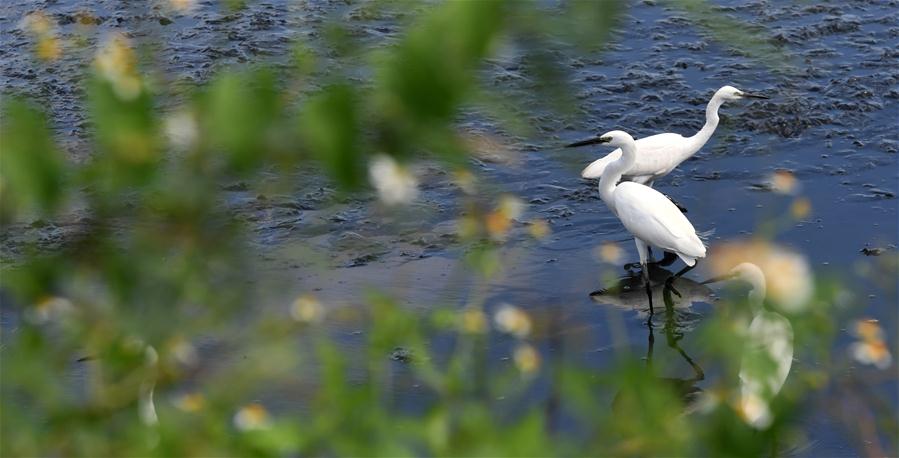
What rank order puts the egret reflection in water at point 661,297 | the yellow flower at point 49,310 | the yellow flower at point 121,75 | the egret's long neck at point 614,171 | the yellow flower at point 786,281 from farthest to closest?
1. the egret's long neck at point 614,171
2. the egret reflection in water at point 661,297
3. the yellow flower at point 786,281
4. the yellow flower at point 49,310
5. the yellow flower at point 121,75

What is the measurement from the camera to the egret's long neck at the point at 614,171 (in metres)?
6.17

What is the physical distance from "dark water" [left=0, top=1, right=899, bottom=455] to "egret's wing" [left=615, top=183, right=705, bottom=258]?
0.79 ft

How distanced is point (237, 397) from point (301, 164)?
46cm

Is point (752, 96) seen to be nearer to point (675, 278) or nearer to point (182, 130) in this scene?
point (675, 278)

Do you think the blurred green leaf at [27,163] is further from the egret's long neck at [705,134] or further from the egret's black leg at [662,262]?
the egret's long neck at [705,134]

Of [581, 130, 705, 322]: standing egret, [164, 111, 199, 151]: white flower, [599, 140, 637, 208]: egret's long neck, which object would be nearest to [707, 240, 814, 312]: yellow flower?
[164, 111, 199, 151]: white flower

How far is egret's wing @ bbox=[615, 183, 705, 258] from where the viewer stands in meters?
5.68

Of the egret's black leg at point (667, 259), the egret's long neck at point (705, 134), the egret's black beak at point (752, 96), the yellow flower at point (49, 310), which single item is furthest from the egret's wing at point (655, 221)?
the yellow flower at point (49, 310)

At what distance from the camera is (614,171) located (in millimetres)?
6188

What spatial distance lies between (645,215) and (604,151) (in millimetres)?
1608

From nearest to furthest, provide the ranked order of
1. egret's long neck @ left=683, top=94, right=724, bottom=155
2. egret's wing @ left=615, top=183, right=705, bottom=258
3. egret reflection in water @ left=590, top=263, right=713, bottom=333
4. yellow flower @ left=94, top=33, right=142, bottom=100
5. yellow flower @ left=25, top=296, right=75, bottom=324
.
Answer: yellow flower @ left=94, top=33, right=142, bottom=100, yellow flower @ left=25, top=296, right=75, bottom=324, egret reflection in water @ left=590, top=263, right=713, bottom=333, egret's wing @ left=615, top=183, right=705, bottom=258, egret's long neck @ left=683, top=94, right=724, bottom=155

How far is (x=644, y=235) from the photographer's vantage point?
5836mm

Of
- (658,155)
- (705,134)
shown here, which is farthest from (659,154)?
(705,134)

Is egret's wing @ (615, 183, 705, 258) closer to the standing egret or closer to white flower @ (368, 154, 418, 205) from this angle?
the standing egret
